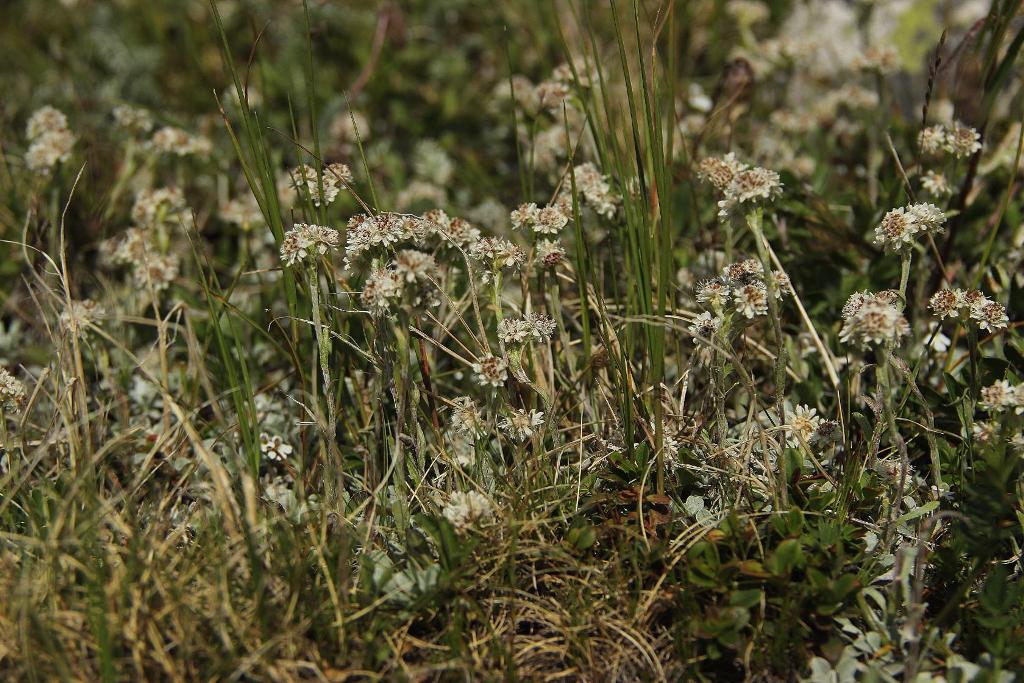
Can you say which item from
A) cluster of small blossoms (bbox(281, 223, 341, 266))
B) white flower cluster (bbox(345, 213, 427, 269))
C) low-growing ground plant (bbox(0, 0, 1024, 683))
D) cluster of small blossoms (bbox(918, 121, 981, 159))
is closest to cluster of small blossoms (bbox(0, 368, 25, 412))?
low-growing ground plant (bbox(0, 0, 1024, 683))

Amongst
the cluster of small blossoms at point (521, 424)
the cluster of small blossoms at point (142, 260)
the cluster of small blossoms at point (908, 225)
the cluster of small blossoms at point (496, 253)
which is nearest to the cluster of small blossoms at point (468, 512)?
the cluster of small blossoms at point (521, 424)

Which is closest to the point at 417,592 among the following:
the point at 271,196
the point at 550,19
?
the point at 271,196

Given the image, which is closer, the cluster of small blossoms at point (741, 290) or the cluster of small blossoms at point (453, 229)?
the cluster of small blossoms at point (741, 290)

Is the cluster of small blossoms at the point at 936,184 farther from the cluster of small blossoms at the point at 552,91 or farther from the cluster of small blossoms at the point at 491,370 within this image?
the cluster of small blossoms at the point at 491,370

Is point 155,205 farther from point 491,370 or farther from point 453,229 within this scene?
point 491,370

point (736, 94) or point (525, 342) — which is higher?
point (736, 94)

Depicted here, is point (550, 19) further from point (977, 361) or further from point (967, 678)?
point (967, 678)

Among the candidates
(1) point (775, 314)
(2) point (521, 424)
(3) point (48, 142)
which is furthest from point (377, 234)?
(3) point (48, 142)

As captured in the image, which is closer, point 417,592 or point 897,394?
point 417,592
